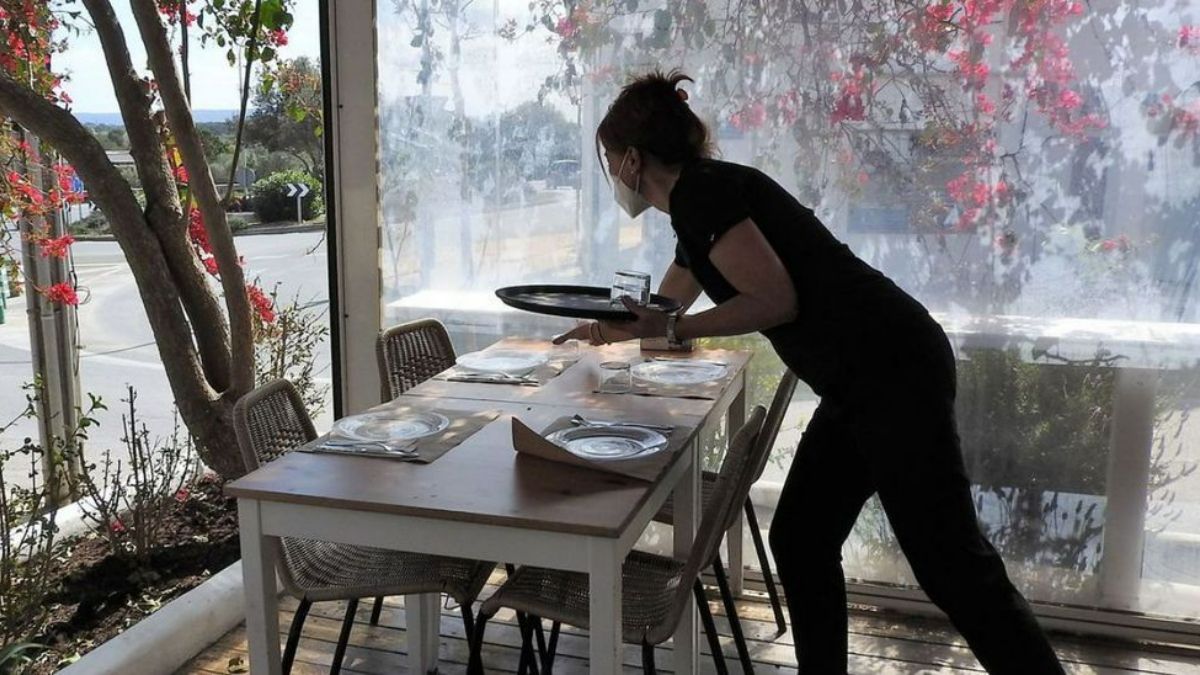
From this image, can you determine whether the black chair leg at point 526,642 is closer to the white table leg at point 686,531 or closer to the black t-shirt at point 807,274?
the white table leg at point 686,531

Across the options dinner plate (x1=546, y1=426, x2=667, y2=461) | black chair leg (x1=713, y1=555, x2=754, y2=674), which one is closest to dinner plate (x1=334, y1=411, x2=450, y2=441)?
dinner plate (x1=546, y1=426, x2=667, y2=461)

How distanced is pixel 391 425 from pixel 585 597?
548 millimetres

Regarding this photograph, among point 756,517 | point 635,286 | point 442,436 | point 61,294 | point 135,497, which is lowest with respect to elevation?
point 756,517

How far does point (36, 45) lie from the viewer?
3193 mm

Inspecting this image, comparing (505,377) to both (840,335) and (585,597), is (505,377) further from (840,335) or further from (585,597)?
(840,335)

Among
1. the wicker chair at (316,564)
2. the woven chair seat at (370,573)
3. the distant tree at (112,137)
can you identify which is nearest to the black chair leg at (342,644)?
the wicker chair at (316,564)

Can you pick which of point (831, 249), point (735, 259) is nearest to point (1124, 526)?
point (831, 249)

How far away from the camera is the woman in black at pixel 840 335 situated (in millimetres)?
1976

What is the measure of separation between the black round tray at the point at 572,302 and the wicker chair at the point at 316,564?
0.59 m

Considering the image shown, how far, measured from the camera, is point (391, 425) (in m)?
2.21

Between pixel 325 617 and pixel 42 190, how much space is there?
5.51 ft

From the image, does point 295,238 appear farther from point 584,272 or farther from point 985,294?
point 985,294

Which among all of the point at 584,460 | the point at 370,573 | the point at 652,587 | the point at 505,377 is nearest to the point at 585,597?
the point at 652,587

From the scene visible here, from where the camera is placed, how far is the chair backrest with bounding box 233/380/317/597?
2.16 meters
